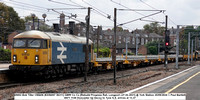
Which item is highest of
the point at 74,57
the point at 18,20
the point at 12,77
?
the point at 18,20

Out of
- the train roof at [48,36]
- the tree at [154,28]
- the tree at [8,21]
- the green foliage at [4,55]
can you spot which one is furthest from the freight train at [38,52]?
the tree at [154,28]

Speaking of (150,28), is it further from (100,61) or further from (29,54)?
(29,54)

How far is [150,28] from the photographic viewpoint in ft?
500

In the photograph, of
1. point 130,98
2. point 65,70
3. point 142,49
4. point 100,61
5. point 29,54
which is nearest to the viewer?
point 130,98

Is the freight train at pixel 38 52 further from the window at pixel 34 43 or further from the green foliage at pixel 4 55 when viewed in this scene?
the green foliage at pixel 4 55

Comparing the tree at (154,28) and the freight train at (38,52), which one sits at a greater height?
the tree at (154,28)

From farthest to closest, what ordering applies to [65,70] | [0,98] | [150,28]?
[150,28], [65,70], [0,98]

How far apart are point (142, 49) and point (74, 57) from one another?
8072 centimetres

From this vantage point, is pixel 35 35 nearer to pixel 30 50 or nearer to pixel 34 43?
pixel 34 43

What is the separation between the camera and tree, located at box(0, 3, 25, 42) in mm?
67844

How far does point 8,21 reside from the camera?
71.0 meters

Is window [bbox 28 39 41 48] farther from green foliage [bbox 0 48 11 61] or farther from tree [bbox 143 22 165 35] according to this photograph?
tree [bbox 143 22 165 35]

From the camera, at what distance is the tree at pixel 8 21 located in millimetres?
67844

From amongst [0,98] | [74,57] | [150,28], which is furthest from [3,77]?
[150,28]
